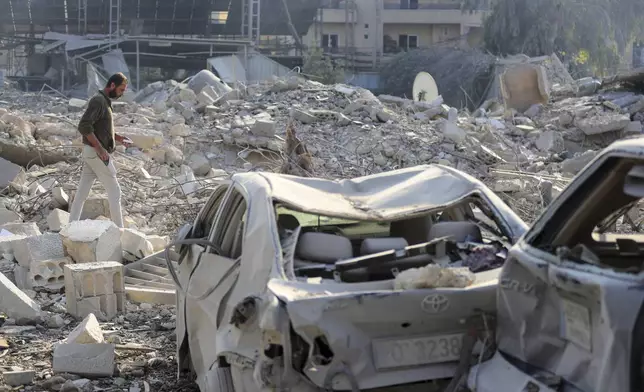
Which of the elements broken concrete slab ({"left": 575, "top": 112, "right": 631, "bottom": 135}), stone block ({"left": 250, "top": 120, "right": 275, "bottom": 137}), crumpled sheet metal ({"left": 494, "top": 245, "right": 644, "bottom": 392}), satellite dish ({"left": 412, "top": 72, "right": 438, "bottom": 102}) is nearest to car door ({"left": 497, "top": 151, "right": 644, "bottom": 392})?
crumpled sheet metal ({"left": 494, "top": 245, "right": 644, "bottom": 392})

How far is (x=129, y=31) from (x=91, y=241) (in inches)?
1340

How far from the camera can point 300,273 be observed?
15.5 ft

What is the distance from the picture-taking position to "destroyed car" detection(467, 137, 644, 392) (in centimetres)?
305

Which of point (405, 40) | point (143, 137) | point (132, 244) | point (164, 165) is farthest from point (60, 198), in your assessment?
point (405, 40)

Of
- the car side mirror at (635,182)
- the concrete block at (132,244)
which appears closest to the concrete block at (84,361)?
the concrete block at (132,244)

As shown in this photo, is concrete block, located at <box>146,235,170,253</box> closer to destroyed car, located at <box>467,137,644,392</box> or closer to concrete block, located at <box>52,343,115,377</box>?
concrete block, located at <box>52,343,115,377</box>

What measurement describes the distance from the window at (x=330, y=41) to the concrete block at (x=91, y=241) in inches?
1606

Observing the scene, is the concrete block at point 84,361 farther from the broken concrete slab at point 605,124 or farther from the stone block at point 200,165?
the broken concrete slab at point 605,124

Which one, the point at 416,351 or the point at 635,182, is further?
the point at 416,351

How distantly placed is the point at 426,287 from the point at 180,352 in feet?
8.55

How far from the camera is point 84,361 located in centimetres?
680

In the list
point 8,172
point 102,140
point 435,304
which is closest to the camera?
point 435,304

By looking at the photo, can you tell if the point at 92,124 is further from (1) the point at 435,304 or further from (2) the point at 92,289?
(1) the point at 435,304

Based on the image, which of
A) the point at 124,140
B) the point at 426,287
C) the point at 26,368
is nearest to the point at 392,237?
the point at 426,287
